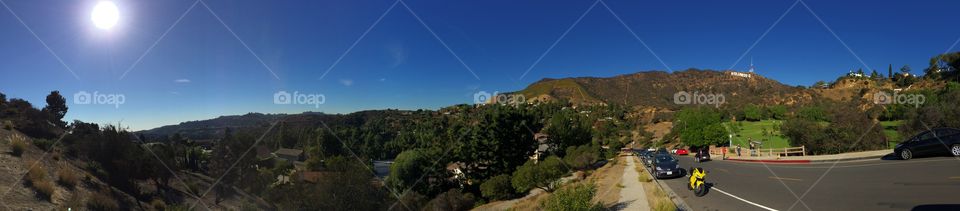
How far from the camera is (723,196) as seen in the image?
1428 centimetres

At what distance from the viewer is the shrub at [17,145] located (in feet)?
70.3

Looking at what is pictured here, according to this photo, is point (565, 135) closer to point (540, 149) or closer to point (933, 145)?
point (540, 149)

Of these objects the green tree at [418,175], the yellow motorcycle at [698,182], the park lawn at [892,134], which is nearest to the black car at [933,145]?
the yellow motorcycle at [698,182]

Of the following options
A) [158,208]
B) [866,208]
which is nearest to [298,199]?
[158,208]

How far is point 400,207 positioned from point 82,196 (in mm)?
22095

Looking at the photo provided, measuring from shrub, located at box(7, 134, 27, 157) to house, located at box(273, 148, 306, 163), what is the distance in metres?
31.8

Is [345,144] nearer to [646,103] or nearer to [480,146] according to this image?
[480,146]

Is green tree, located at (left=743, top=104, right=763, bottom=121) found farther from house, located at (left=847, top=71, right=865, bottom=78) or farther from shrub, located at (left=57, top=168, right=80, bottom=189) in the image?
shrub, located at (left=57, top=168, right=80, bottom=189)

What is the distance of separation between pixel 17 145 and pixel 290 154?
35.4 m

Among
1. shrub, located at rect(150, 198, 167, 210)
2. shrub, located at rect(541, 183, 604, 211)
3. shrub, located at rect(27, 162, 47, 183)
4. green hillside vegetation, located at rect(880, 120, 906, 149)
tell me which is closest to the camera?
shrub, located at rect(541, 183, 604, 211)

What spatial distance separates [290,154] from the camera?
57.0m

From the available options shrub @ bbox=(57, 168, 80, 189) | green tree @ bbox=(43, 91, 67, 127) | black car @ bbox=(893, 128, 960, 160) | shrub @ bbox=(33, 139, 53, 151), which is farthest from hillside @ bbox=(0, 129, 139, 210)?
black car @ bbox=(893, 128, 960, 160)

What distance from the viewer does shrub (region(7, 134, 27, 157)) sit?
21436 mm

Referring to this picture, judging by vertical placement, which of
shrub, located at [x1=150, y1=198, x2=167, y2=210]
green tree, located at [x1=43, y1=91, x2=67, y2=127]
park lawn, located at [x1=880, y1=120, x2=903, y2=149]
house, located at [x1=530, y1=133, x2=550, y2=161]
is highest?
green tree, located at [x1=43, y1=91, x2=67, y2=127]
